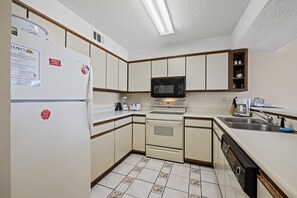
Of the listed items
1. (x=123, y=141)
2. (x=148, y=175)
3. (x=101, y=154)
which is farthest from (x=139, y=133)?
(x=101, y=154)

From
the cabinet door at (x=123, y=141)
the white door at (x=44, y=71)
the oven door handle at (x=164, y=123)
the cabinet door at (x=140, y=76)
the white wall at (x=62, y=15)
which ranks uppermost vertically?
the white wall at (x=62, y=15)

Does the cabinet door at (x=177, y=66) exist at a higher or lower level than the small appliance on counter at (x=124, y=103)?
higher

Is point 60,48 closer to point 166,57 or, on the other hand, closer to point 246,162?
point 246,162

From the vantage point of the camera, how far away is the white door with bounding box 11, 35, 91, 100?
2.49 ft

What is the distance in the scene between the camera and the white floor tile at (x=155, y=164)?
2178 millimetres

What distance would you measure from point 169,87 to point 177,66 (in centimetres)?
48

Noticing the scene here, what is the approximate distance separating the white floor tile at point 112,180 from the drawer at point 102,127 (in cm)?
71

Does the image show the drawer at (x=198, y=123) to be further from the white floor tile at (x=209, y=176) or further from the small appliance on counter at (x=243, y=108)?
the white floor tile at (x=209, y=176)

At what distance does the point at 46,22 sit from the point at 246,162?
218 centimetres

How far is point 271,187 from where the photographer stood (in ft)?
1.72

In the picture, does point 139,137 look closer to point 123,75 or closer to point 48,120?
point 123,75

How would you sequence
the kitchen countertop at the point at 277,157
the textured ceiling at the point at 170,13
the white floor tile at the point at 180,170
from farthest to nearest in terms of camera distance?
1. the white floor tile at the point at 180,170
2. the textured ceiling at the point at 170,13
3. the kitchen countertop at the point at 277,157

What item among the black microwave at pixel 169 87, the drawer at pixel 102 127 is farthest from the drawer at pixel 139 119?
the drawer at pixel 102 127

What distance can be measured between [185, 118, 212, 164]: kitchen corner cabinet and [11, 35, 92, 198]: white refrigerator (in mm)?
1723
